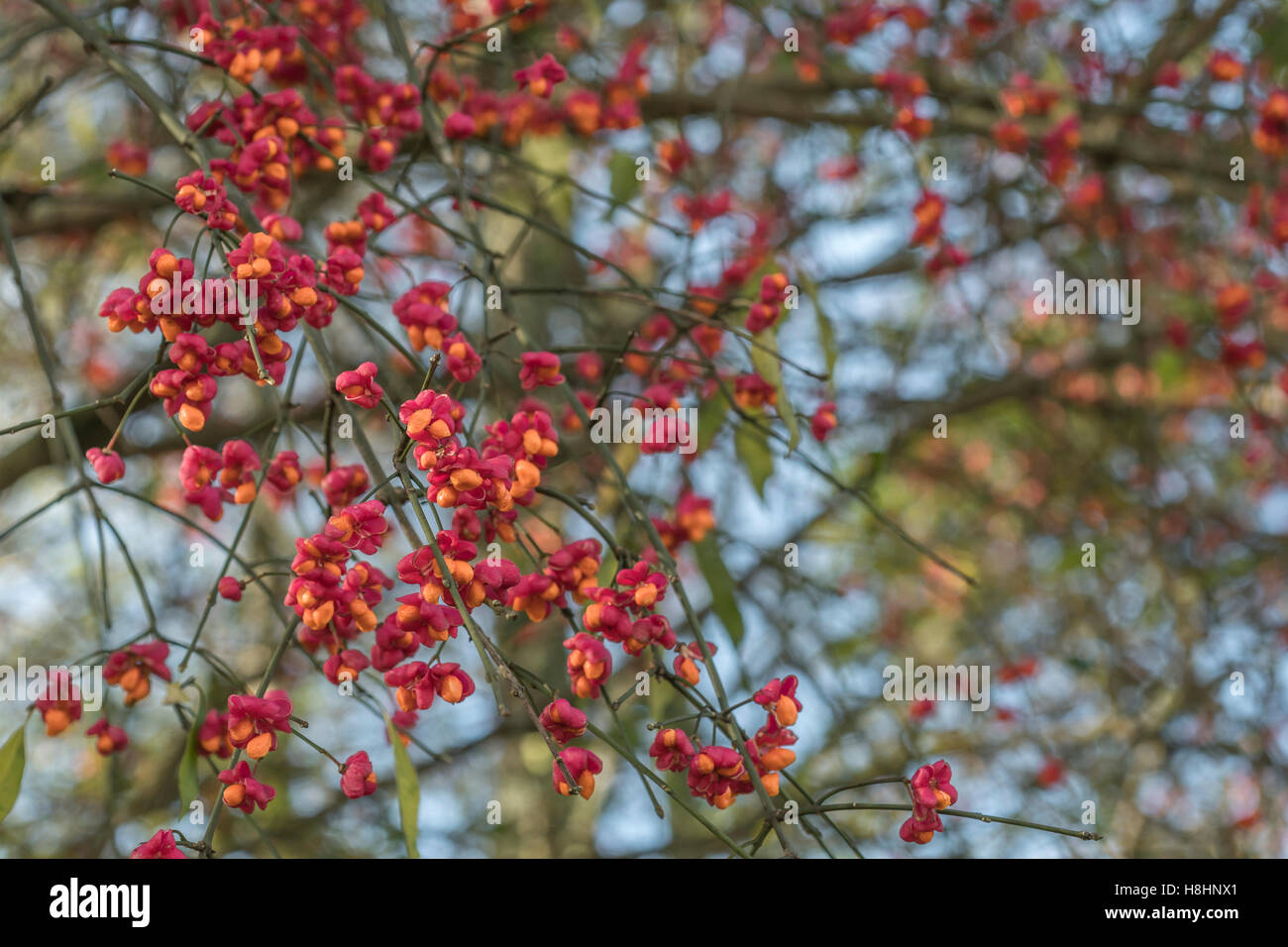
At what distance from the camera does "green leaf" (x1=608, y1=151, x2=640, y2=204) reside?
90.1 inches

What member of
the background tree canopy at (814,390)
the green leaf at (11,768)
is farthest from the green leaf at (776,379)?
the green leaf at (11,768)

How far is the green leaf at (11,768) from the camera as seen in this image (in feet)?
4.66

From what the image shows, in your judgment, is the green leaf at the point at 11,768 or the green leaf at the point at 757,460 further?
the green leaf at the point at 757,460

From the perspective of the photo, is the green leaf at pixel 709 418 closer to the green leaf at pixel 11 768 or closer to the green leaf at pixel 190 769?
the green leaf at pixel 190 769

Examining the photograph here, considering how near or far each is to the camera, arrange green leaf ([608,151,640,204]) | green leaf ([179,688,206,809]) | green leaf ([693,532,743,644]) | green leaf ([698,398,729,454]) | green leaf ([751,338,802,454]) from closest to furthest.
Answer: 1. green leaf ([179,688,206,809])
2. green leaf ([751,338,802,454])
3. green leaf ([693,532,743,644])
4. green leaf ([698,398,729,454])
5. green leaf ([608,151,640,204])

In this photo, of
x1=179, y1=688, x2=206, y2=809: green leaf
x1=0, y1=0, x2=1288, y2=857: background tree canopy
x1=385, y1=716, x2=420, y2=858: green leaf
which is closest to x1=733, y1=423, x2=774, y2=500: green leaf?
x1=0, y1=0, x2=1288, y2=857: background tree canopy

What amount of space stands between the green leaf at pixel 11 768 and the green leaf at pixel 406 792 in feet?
1.65

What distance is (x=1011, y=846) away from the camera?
3311mm

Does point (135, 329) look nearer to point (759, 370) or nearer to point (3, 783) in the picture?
point (3, 783)

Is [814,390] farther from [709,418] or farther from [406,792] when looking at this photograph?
→ [406,792]

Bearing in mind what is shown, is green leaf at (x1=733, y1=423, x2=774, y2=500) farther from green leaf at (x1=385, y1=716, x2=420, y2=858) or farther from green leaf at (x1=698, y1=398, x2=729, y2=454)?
green leaf at (x1=385, y1=716, x2=420, y2=858)

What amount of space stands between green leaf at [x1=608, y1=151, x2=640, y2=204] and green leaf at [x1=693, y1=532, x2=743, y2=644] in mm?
815
